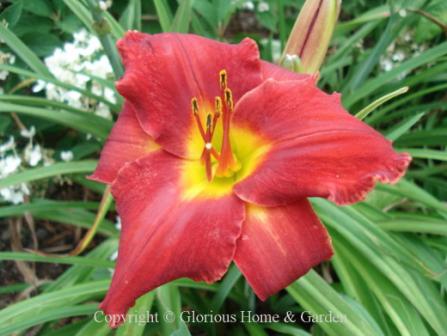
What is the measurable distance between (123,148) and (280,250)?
306mm

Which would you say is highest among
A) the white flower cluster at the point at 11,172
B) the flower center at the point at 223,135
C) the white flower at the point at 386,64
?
the flower center at the point at 223,135

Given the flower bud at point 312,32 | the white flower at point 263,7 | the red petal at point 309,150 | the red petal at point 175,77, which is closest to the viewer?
the red petal at point 309,150

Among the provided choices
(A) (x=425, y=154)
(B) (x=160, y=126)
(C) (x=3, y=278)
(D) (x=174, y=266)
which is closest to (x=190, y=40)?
(B) (x=160, y=126)

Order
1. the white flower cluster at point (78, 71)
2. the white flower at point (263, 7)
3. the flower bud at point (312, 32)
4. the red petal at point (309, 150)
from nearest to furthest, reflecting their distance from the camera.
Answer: the red petal at point (309, 150), the flower bud at point (312, 32), the white flower cluster at point (78, 71), the white flower at point (263, 7)

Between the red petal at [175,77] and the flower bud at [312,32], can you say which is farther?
the flower bud at [312,32]

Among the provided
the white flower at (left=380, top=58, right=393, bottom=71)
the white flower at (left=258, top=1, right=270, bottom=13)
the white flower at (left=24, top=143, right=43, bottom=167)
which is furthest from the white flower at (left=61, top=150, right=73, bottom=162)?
the white flower at (left=380, top=58, right=393, bottom=71)

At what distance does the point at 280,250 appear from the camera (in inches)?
28.0

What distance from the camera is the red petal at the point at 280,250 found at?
0.71 metres

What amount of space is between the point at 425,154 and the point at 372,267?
24 cm

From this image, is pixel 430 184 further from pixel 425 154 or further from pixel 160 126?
pixel 160 126

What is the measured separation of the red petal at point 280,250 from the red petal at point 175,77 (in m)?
0.19

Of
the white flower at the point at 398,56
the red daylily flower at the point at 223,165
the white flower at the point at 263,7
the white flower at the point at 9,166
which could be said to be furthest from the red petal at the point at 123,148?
the white flower at the point at 398,56

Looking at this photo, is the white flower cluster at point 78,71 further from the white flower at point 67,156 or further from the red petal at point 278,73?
the red petal at point 278,73

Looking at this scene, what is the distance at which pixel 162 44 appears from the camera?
827 mm
